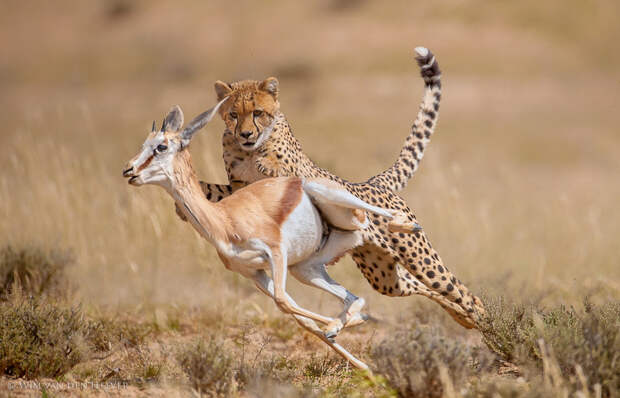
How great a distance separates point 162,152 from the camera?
4.05 metres

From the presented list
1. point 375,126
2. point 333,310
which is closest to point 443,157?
point 375,126

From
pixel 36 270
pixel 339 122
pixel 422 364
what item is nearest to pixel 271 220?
pixel 422 364

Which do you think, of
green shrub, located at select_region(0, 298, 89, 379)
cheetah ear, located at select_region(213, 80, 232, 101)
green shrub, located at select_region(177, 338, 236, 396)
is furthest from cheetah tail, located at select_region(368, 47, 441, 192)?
green shrub, located at select_region(0, 298, 89, 379)

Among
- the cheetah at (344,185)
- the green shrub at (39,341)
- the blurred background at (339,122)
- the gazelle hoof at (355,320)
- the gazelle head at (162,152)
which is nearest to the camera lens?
the gazelle head at (162,152)

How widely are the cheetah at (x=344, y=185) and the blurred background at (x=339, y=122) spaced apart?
5.86 ft

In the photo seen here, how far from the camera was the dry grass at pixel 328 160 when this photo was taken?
534 centimetres

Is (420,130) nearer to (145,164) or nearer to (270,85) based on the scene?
(270,85)

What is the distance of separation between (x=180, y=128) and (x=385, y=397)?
1854mm

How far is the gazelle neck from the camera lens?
4129 mm

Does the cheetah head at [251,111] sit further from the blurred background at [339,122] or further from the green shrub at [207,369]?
the blurred background at [339,122]

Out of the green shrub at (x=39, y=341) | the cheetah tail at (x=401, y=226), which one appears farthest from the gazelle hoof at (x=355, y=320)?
the green shrub at (x=39, y=341)

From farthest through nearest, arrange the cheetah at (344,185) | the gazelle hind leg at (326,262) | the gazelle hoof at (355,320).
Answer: the cheetah at (344,185)
the gazelle hind leg at (326,262)
the gazelle hoof at (355,320)

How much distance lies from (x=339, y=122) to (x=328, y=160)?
6.69 metres

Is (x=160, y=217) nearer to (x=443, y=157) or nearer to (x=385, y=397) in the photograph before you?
(x=385, y=397)
